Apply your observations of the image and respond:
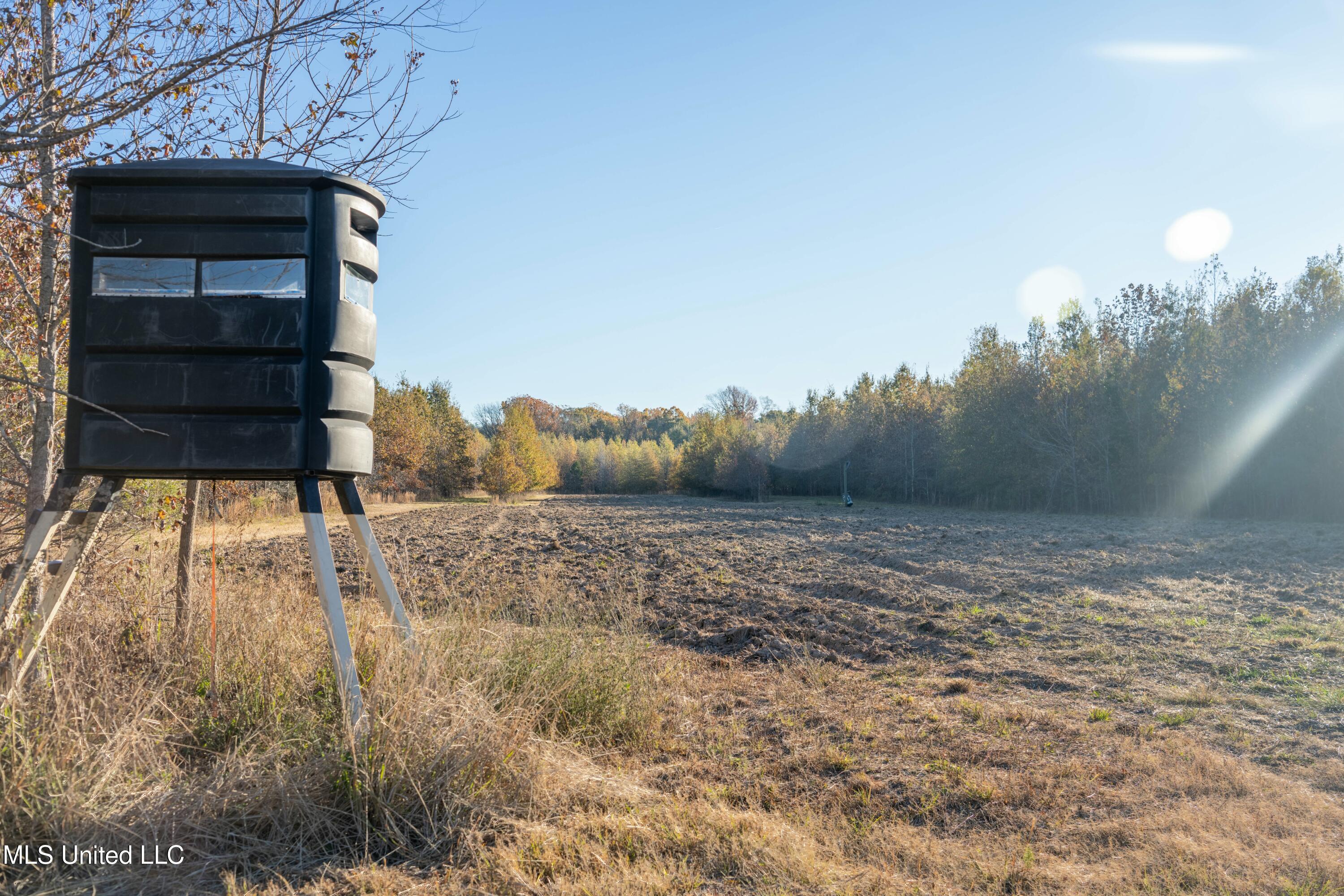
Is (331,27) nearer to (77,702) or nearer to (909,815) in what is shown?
(77,702)

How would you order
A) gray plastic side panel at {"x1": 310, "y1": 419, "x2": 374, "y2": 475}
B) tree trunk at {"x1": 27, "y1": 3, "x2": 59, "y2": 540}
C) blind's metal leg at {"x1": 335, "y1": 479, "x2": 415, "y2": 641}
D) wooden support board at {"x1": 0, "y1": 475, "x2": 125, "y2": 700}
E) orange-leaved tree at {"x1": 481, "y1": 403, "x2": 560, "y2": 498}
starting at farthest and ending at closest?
1. orange-leaved tree at {"x1": 481, "y1": 403, "x2": 560, "y2": 498}
2. tree trunk at {"x1": 27, "y1": 3, "x2": 59, "y2": 540}
3. blind's metal leg at {"x1": 335, "y1": 479, "x2": 415, "y2": 641}
4. gray plastic side panel at {"x1": 310, "y1": 419, "x2": 374, "y2": 475}
5. wooden support board at {"x1": 0, "y1": 475, "x2": 125, "y2": 700}

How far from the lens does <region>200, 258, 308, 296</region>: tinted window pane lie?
3582mm

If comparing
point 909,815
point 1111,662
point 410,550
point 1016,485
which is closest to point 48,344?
point 909,815

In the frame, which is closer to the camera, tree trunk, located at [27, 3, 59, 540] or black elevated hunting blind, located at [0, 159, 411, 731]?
black elevated hunting blind, located at [0, 159, 411, 731]

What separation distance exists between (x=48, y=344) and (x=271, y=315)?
6.27 feet

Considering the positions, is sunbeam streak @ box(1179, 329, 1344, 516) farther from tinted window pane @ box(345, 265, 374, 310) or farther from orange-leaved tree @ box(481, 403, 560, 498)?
tinted window pane @ box(345, 265, 374, 310)

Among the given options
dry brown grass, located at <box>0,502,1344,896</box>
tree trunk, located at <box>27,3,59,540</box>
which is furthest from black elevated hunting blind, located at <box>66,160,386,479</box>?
dry brown grass, located at <box>0,502,1344,896</box>

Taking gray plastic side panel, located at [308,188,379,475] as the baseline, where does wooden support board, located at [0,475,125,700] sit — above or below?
below

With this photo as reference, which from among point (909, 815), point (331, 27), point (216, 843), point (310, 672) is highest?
point (331, 27)

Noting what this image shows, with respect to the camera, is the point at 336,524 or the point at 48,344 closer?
the point at 48,344

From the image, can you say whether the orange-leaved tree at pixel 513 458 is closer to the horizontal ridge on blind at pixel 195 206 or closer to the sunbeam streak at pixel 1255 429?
the sunbeam streak at pixel 1255 429

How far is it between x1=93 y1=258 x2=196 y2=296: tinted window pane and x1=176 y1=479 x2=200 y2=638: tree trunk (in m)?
1.56

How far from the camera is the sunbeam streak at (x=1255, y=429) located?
27.8 meters

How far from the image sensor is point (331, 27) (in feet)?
11.5
